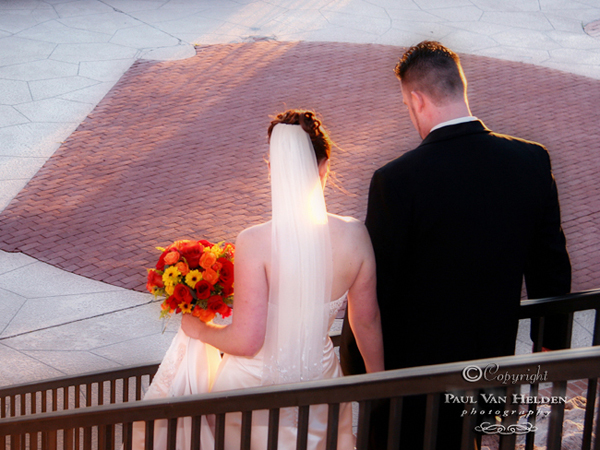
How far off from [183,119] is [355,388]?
872cm

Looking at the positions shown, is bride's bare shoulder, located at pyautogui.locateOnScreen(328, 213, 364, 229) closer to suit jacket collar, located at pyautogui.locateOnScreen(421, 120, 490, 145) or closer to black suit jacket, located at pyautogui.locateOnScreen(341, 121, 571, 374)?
black suit jacket, located at pyautogui.locateOnScreen(341, 121, 571, 374)

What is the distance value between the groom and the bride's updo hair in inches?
13.4

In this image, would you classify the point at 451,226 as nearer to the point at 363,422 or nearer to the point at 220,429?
the point at 363,422

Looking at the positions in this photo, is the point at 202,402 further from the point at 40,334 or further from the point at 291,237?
the point at 40,334

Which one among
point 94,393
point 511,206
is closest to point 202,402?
point 511,206

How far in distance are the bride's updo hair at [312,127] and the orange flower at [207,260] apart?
2.04 ft

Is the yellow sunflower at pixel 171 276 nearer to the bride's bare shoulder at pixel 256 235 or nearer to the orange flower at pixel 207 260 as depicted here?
the orange flower at pixel 207 260

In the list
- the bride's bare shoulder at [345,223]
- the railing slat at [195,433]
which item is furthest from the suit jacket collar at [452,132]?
the railing slat at [195,433]

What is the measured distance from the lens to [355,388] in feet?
6.75

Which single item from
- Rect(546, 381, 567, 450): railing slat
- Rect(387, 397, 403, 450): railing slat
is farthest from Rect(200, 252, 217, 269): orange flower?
Rect(546, 381, 567, 450): railing slat

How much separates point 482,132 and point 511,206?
30cm

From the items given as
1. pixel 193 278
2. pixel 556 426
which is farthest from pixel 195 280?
pixel 556 426

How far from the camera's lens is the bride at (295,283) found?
279cm

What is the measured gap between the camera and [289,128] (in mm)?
2850
